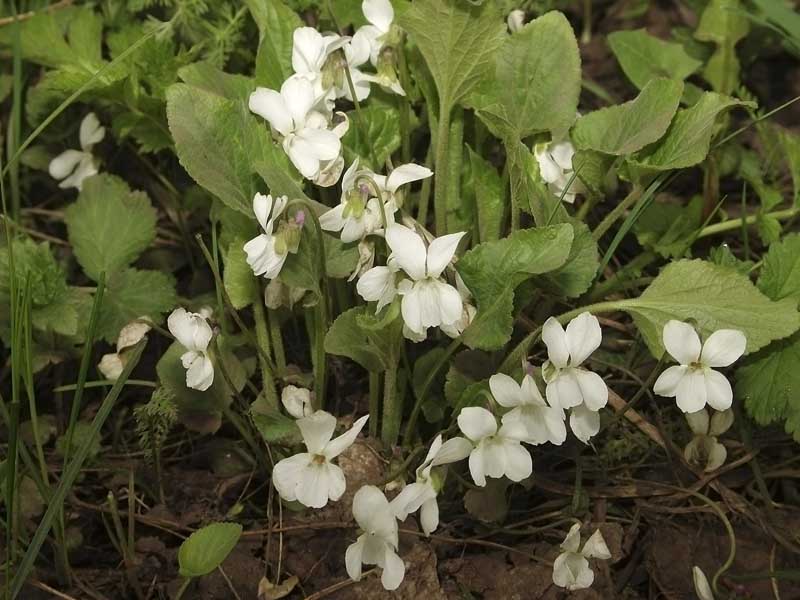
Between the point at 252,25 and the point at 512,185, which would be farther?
the point at 252,25

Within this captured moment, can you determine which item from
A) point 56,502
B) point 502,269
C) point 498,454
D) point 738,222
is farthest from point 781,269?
point 56,502

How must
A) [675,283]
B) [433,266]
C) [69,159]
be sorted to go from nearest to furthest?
[433,266]
[675,283]
[69,159]

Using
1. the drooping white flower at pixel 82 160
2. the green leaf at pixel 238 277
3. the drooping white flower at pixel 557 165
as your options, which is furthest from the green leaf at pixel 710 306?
the drooping white flower at pixel 82 160

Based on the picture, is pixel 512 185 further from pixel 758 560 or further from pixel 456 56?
pixel 758 560

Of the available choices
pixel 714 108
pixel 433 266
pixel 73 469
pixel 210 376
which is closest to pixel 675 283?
pixel 714 108

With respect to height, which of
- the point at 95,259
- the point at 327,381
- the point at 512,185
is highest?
the point at 512,185

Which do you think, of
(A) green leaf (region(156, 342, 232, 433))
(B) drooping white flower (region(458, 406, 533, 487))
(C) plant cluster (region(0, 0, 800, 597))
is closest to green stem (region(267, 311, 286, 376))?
(C) plant cluster (region(0, 0, 800, 597))
